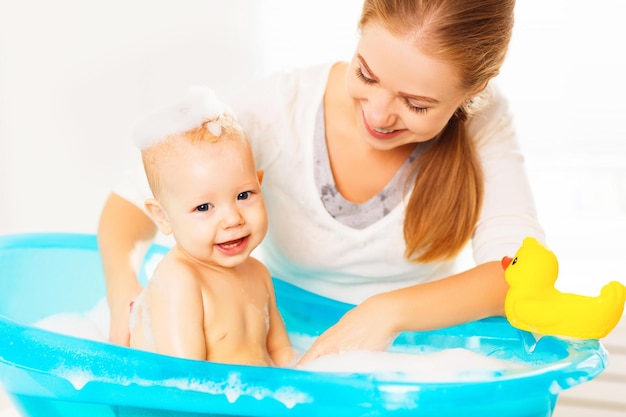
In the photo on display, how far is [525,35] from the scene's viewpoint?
212 centimetres

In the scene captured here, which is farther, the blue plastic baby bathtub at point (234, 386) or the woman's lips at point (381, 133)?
the woman's lips at point (381, 133)

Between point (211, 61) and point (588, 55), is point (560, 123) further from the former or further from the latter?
point (211, 61)

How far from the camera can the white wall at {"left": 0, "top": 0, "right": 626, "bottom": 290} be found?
2115mm

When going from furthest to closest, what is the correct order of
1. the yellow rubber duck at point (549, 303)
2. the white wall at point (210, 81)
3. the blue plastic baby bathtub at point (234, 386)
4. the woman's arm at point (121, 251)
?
the white wall at point (210, 81)
the woman's arm at point (121, 251)
the yellow rubber duck at point (549, 303)
the blue plastic baby bathtub at point (234, 386)

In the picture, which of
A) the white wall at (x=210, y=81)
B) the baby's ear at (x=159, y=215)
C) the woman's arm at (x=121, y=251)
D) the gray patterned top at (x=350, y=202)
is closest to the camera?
the baby's ear at (x=159, y=215)

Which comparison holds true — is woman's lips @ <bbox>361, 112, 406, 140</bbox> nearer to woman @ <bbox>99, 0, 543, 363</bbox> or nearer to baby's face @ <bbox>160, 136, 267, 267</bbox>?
woman @ <bbox>99, 0, 543, 363</bbox>

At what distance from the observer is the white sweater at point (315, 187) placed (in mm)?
1356

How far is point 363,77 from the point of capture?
1175 millimetres

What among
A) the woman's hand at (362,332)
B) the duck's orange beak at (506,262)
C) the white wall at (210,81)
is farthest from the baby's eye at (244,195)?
the white wall at (210,81)

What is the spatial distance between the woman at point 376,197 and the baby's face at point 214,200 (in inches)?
7.5

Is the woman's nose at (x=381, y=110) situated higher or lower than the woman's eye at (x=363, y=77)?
lower

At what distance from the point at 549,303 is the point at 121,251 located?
64cm

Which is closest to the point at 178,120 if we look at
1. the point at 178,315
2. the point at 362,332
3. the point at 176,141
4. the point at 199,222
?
the point at 176,141

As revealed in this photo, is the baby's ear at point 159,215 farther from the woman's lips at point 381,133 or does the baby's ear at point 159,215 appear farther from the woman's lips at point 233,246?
the woman's lips at point 381,133
